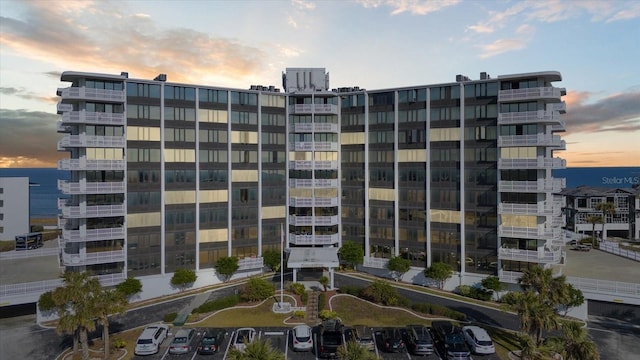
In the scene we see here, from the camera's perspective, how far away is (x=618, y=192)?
342 ft

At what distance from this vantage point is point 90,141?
5788 cm

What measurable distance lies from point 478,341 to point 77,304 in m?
39.6

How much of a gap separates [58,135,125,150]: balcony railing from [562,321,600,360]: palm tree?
5897 centimetres

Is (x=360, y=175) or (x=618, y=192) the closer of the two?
(x=360, y=175)

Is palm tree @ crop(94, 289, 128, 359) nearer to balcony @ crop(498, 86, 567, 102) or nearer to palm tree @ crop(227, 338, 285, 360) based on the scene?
palm tree @ crop(227, 338, 285, 360)

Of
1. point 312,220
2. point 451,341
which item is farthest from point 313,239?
point 451,341

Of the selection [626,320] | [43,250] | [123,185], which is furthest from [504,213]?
[43,250]

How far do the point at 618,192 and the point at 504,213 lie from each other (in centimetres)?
6603

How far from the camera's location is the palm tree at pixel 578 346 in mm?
31891

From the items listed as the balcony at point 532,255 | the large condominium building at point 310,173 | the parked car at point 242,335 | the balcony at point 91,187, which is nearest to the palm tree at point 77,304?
the parked car at point 242,335

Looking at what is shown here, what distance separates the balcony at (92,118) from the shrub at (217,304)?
29.1 m

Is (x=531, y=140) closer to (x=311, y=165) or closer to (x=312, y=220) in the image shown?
(x=311, y=165)

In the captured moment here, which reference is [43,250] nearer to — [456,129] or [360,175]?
[360,175]

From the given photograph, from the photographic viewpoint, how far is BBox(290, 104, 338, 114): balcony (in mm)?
72562
